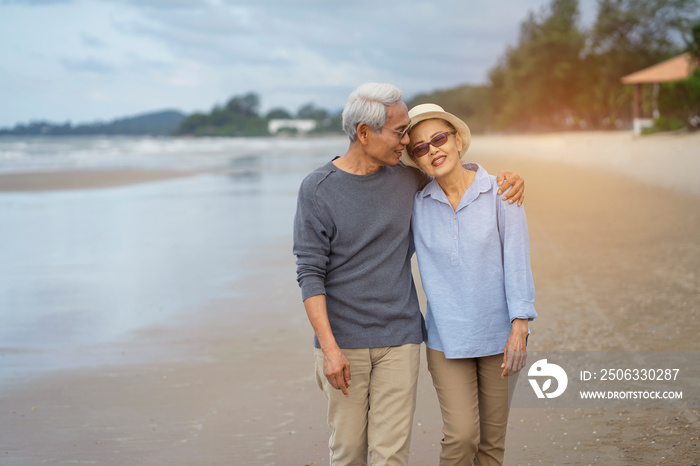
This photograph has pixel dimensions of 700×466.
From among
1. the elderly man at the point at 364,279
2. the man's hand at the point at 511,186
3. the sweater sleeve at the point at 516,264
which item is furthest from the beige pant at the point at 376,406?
the man's hand at the point at 511,186

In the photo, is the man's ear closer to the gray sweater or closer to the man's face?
the man's face

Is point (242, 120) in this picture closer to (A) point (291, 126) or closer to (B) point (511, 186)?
(A) point (291, 126)

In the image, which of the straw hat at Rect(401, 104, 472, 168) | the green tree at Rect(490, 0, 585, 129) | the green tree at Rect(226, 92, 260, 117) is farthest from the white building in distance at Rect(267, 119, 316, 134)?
the straw hat at Rect(401, 104, 472, 168)

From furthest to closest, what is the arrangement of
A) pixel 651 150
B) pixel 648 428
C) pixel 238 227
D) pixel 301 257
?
pixel 651 150 < pixel 238 227 < pixel 648 428 < pixel 301 257

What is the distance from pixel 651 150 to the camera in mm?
22594

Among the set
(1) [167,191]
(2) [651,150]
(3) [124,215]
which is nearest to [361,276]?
(3) [124,215]

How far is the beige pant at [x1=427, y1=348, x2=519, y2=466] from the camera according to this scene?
2.93 meters

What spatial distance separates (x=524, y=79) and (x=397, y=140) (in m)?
66.2

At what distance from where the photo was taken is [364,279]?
290 centimetres

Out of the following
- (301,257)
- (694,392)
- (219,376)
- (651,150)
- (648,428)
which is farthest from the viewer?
(651,150)

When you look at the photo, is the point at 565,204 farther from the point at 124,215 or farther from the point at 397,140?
the point at 397,140

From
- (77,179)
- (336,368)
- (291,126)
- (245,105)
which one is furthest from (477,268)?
(245,105)

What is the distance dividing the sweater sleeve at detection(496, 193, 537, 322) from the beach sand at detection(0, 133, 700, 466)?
1.23 metres

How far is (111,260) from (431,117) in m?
7.70
